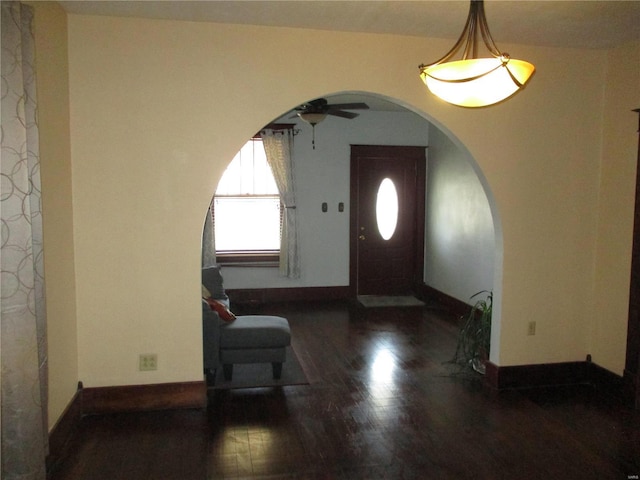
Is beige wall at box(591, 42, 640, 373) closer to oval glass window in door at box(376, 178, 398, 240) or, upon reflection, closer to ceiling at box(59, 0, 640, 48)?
ceiling at box(59, 0, 640, 48)

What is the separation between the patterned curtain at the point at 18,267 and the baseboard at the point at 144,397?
1.21 meters

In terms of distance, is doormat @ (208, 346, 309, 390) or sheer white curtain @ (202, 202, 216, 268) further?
sheer white curtain @ (202, 202, 216, 268)

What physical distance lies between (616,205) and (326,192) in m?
4.11

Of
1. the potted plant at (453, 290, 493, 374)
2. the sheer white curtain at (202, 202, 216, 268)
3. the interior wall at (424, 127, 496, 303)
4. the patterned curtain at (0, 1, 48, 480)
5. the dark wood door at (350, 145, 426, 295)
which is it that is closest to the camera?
the patterned curtain at (0, 1, 48, 480)

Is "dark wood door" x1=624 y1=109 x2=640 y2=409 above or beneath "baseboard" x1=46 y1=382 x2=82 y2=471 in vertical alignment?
above

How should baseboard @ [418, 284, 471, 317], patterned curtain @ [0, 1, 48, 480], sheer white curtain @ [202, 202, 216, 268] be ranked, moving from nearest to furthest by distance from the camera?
patterned curtain @ [0, 1, 48, 480]
baseboard @ [418, 284, 471, 317]
sheer white curtain @ [202, 202, 216, 268]

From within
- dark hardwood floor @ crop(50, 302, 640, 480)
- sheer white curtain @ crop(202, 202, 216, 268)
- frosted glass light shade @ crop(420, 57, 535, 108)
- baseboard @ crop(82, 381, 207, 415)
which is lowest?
dark hardwood floor @ crop(50, 302, 640, 480)

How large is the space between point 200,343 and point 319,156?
168 inches

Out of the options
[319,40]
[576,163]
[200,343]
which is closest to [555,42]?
[576,163]

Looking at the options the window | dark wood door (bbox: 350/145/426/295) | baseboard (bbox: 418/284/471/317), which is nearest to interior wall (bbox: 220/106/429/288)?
dark wood door (bbox: 350/145/426/295)

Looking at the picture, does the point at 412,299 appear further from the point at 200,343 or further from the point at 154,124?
the point at 154,124

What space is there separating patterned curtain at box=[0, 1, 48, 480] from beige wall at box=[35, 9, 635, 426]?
1017mm

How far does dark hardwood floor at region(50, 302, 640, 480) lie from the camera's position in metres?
3.02

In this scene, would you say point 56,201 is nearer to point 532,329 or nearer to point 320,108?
point 320,108
